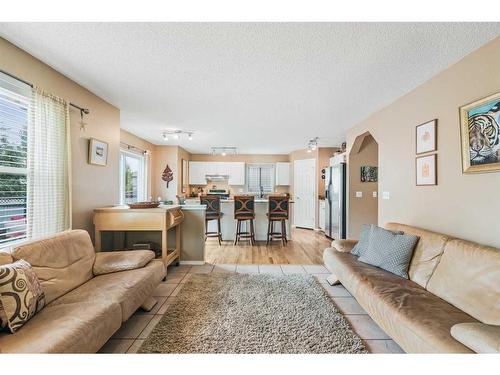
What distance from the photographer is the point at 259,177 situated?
759cm

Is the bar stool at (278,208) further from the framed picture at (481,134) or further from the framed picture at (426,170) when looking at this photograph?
the framed picture at (481,134)

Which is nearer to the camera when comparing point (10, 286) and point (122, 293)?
point (10, 286)

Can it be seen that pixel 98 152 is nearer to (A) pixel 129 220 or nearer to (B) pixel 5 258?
(A) pixel 129 220

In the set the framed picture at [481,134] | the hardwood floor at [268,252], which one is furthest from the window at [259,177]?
the framed picture at [481,134]

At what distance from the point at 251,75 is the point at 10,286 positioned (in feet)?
7.95

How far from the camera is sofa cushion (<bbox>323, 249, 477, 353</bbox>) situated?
1229mm

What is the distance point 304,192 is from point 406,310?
5347 millimetres

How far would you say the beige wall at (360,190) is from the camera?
441 cm

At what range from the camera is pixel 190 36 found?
Answer: 1.66 m

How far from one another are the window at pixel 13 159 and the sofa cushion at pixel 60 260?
34 centimetres

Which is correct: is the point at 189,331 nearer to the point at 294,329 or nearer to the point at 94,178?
the point at 294,329
